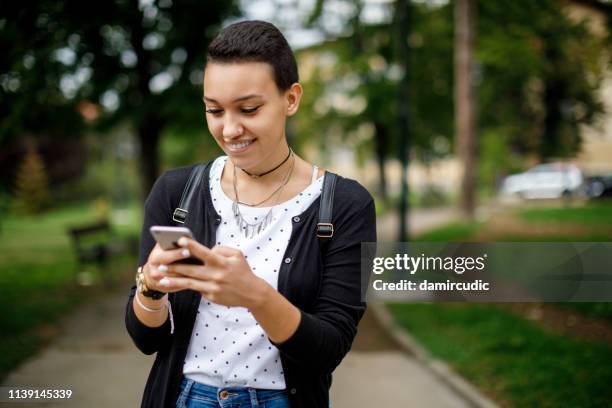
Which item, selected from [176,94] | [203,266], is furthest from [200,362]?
[176,94]

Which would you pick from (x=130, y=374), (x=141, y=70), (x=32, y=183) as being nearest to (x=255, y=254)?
(x=130, y=374)

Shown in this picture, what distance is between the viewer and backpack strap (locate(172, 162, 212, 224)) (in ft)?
5.22

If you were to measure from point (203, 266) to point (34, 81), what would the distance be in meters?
6.32

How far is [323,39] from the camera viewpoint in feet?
61.6

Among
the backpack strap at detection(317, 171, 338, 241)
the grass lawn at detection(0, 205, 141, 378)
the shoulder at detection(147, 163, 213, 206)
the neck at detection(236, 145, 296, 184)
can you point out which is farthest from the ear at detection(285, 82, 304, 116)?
the grass lawn at detection(0, 205, 141, 378)

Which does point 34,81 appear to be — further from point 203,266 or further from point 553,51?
point 553,51

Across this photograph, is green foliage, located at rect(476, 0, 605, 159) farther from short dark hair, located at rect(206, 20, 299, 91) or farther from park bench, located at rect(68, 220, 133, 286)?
park bench, located at rect(68, 220, 133, 286)

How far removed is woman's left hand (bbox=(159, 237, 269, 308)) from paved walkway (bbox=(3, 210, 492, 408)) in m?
4.07

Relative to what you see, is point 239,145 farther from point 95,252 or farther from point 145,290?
point 95,252

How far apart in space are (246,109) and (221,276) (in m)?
0.46

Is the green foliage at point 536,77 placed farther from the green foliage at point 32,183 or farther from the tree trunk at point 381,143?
the green foliage at point 32,183

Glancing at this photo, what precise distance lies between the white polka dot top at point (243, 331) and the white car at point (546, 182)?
2895 cm

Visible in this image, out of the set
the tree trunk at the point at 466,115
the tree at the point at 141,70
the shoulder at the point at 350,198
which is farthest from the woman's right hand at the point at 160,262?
the tree trunk at the point at 466,115

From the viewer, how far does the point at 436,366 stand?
5.80 meters
